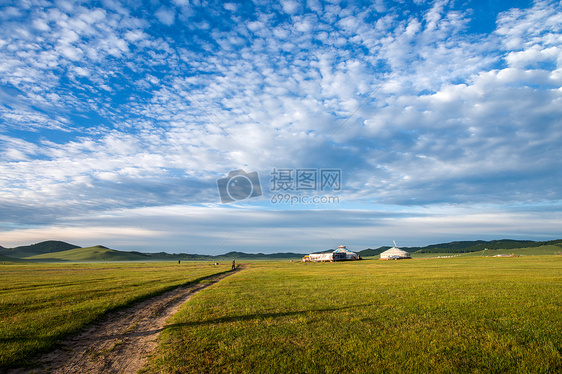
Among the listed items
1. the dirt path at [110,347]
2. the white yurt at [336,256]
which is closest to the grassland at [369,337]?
the dirt path at [110,347]

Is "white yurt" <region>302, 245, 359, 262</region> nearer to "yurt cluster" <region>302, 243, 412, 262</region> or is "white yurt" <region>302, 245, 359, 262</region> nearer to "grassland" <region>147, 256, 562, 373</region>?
"yurt cluster" <region>302, 243, 412, 262</region>

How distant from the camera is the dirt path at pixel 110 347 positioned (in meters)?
8.45

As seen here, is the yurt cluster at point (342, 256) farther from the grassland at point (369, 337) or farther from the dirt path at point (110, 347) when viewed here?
the dirt path at point (110, 347)

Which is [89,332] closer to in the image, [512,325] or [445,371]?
[445,371]

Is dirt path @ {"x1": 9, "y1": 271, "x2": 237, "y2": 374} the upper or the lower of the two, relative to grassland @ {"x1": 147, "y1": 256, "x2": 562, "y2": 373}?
lower

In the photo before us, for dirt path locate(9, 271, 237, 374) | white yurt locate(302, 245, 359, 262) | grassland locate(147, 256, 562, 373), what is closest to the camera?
grassland locate(147, 256, 562, 373)

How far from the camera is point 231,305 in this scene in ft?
56.1

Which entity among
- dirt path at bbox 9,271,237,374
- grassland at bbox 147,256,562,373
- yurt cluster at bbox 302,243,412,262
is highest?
grassland at bbox 147,256,562,373

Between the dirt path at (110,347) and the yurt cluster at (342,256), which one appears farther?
the yurt cluster at (342,256)

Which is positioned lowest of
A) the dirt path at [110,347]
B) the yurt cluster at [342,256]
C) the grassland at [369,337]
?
the yurt cluster at [342,256]

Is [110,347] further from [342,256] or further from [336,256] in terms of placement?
[342,256]

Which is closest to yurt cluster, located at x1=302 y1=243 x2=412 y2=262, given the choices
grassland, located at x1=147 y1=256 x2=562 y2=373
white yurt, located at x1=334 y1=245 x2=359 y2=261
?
white yurt, located at x1=334 y1=245 x2=359 y2=261

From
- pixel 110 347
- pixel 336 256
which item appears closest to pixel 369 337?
pixel 110 347

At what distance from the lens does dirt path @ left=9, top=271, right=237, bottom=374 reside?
8445 mm
